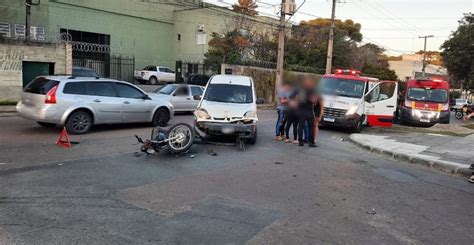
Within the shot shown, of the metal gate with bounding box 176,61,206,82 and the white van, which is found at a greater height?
the metal gate with bounding box 176,61,206,82

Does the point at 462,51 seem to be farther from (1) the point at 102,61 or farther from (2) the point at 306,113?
(2) the point at 306,113

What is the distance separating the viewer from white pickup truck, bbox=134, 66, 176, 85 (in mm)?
35094

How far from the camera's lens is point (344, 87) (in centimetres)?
1656

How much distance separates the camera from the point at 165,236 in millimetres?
4688

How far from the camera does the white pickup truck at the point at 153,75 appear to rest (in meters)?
35.1

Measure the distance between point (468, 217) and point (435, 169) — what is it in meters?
3.76

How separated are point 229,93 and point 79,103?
13.7ft

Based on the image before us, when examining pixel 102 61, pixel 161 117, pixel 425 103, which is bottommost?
pixel 161 117

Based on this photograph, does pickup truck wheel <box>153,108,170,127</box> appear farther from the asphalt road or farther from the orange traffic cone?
the orange traffic cone

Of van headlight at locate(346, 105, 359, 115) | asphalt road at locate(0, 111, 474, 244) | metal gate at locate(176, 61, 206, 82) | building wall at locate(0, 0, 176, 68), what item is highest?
building wall at locate(0, 0, 176, 68)

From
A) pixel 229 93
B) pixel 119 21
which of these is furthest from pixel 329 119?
pixel 119 21

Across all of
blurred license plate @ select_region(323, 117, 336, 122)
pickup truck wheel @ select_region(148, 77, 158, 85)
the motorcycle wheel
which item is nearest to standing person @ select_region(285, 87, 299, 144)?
the motorcycle wheel

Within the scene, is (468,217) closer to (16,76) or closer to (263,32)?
(16,76)

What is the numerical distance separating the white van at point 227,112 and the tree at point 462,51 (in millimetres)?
35532
